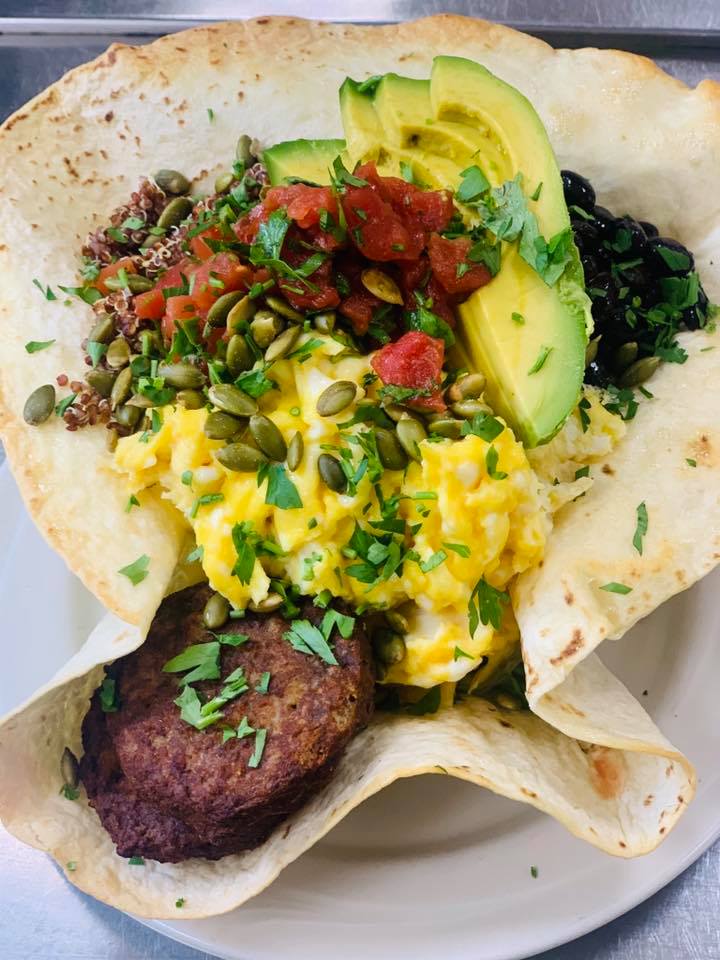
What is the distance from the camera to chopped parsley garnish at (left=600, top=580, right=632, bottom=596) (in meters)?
2.25

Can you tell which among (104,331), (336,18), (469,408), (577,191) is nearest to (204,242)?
(104,331)

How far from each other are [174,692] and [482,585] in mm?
901

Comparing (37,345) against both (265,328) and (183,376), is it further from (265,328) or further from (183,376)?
(265,328)

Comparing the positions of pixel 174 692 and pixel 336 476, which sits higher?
pixel 336 476

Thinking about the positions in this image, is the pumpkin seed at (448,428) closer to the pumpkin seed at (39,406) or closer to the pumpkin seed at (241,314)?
the pumpkin seed at (241,314)

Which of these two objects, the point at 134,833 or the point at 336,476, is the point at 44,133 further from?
the point at 134,833

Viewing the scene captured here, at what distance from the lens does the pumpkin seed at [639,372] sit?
2713mm

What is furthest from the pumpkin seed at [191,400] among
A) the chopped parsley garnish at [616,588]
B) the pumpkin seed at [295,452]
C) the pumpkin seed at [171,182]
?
the chopped parsley garnish at [616,588]

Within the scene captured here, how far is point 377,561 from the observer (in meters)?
2.32

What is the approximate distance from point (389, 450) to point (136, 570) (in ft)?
2.48

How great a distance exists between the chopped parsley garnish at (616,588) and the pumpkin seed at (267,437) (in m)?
0.93

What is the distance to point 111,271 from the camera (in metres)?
2.71

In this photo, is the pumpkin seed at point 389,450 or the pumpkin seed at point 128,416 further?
the pumpkin seed at point 128,416

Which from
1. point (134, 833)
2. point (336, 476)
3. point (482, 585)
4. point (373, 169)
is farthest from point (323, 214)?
point (134, 833)
